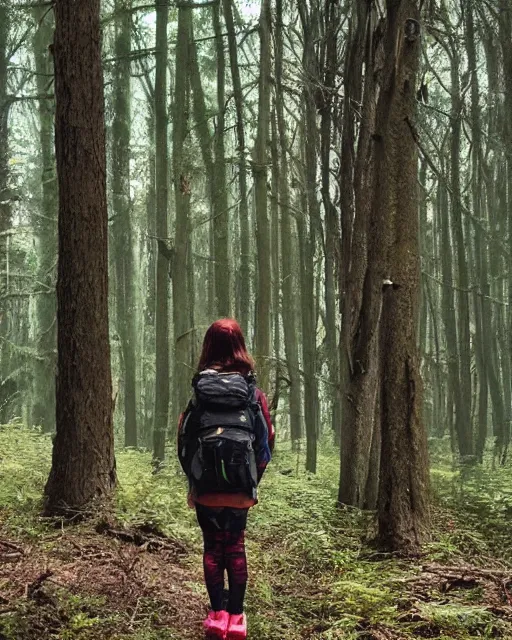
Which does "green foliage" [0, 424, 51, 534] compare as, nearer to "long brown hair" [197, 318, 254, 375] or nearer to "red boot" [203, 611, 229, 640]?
"red boot" [203, 611, 229, 640]

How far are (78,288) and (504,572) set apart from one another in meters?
4.31

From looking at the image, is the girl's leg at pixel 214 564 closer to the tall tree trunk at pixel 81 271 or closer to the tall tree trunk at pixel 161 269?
the tall tree trunk at pixel 81 271

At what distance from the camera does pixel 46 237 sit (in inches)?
541

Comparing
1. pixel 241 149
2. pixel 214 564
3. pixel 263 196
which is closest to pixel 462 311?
pixel 263 196

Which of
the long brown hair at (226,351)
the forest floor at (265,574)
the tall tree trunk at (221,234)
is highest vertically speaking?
the tall tree trunk at (221,234)

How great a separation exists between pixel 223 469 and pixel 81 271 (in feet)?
10.8

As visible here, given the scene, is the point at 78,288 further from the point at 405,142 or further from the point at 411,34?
the point at 411,34

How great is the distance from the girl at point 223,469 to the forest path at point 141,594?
0.27 m

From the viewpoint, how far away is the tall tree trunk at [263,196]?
28.7 ft

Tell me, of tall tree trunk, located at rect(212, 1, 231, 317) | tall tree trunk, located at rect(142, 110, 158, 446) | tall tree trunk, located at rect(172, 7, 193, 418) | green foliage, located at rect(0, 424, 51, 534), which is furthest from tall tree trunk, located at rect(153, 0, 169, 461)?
tall tree trunk, located at rect(142, 110, 158, 446)

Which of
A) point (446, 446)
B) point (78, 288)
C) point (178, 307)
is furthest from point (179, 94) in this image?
point (446, 446)

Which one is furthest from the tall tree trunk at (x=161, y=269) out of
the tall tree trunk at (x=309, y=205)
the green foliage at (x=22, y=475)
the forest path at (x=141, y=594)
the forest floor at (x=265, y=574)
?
the forest path at (x=141, y=594)

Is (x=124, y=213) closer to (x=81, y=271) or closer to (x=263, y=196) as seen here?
(x=263, y=196)

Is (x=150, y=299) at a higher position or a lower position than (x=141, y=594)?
higher
